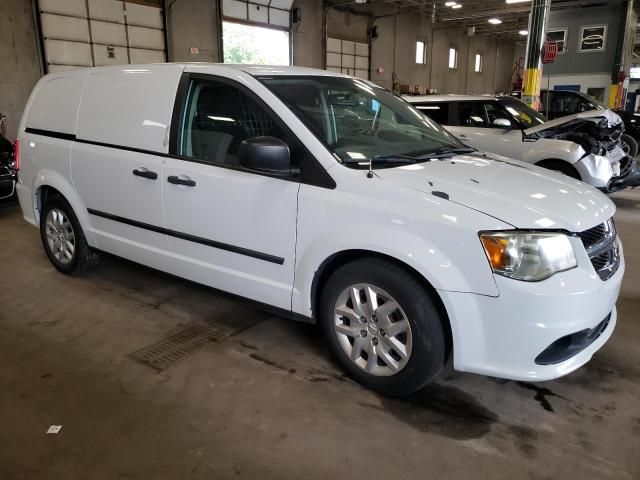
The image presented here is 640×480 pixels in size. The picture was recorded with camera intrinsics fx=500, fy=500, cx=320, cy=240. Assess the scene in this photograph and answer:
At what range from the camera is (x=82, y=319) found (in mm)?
3336

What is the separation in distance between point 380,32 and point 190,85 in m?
17.2

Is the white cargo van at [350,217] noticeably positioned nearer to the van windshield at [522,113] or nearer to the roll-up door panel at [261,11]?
the van windshield at [522,113]

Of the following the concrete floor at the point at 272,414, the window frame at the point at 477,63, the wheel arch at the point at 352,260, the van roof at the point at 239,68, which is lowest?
the concrete floor at the point at 272,414

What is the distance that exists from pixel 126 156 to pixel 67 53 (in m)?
8.56

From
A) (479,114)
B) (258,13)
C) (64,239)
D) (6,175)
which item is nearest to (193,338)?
(64,239)

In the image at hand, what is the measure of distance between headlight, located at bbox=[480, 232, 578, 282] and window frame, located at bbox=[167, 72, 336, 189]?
2.57 feet

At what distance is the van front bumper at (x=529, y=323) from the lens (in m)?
2.01

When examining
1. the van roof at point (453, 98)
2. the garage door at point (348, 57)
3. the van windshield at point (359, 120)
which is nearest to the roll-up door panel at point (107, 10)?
the van roof at point (453, 98)

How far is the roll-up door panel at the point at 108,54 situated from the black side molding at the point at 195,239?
8.45 meters

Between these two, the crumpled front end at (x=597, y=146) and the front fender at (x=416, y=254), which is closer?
the front fender at (x=416, y=254)

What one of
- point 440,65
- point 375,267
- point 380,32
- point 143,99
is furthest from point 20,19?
point 440,65

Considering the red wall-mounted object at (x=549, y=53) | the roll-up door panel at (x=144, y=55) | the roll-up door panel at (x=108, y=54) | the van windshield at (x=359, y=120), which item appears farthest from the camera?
the roll-up door panel at (x=144, y=55)

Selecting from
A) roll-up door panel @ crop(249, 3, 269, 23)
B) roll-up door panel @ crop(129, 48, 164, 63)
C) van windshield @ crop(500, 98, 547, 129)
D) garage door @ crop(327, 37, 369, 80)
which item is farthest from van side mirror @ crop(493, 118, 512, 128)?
garage door @ crop(327, 37, 369, 80)

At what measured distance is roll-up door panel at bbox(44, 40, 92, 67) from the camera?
9.89 m
